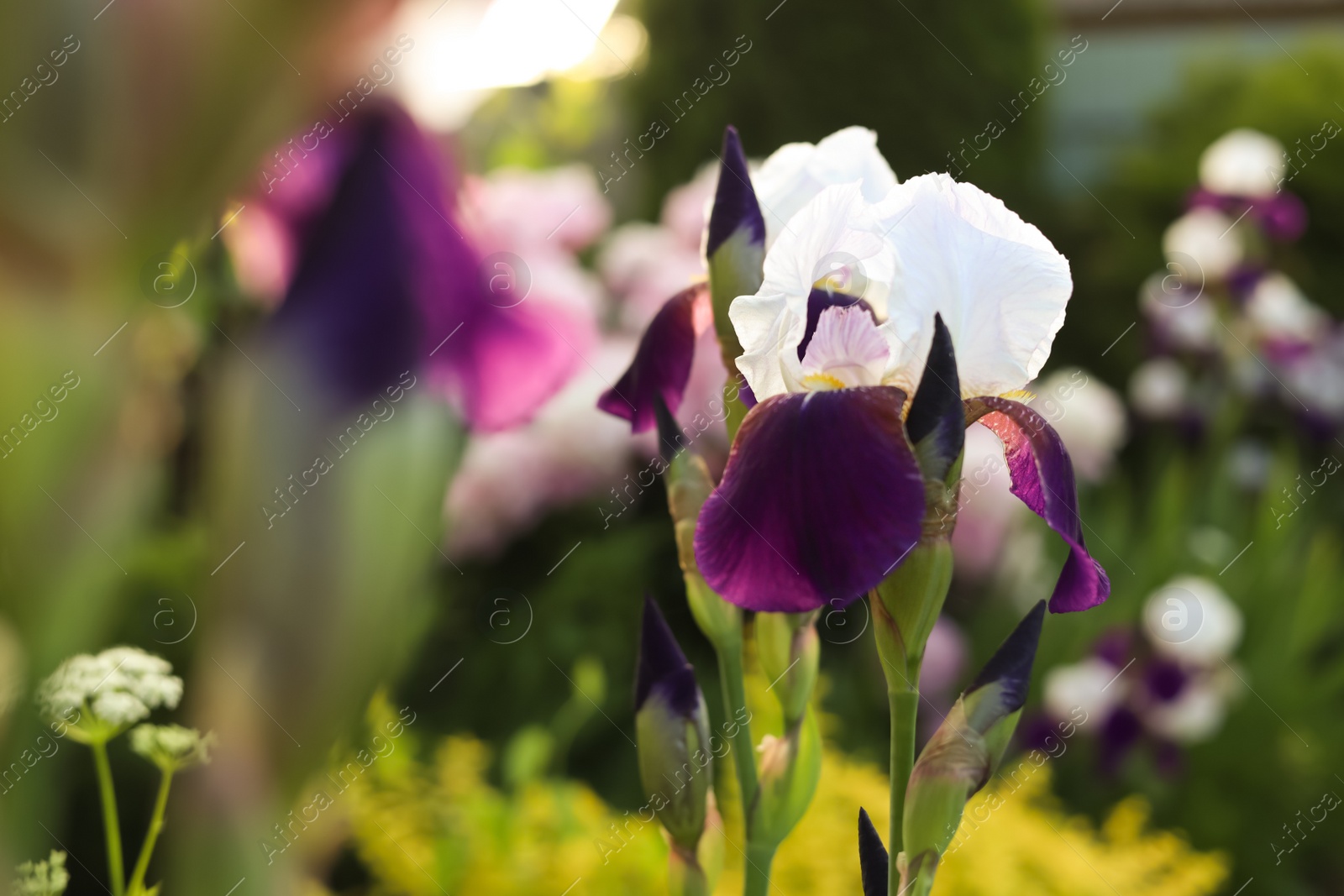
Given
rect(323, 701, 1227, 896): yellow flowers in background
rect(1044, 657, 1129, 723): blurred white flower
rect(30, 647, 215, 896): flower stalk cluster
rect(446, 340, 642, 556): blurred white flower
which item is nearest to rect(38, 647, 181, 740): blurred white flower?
rect(30, 647, 215, 896): flower stalk cluster

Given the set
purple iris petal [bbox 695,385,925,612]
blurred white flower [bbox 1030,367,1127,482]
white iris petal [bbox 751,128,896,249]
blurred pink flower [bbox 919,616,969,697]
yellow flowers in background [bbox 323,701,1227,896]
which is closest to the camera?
purple iris petal [bbox 695,385,925,612]

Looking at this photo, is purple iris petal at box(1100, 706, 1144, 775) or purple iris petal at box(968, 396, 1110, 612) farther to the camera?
purple iris petal at box(1100, 706, 1144, 775)

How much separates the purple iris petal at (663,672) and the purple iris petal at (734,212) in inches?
5.0

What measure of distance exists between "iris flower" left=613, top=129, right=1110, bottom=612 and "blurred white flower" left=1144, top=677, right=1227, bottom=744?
146cm

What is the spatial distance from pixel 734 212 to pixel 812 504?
11 cm

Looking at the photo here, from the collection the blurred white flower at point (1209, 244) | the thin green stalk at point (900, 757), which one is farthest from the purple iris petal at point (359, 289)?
the blurred white flower at point (1209, 244)

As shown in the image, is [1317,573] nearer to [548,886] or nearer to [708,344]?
[708,344]

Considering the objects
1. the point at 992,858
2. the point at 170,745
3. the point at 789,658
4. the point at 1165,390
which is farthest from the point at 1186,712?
the point at 170,745

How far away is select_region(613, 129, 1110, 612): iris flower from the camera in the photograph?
30 centimetres

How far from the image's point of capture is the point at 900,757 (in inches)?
12.4

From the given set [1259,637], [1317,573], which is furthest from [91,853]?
[1317,573]

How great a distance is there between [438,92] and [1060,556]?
1.66 meters

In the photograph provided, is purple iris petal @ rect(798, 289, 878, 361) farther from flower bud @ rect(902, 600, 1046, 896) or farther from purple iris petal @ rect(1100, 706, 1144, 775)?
purple iris petal @ rect(1100, 706, 1144, 775)

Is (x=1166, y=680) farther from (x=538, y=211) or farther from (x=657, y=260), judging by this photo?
(x=538, y=211)
